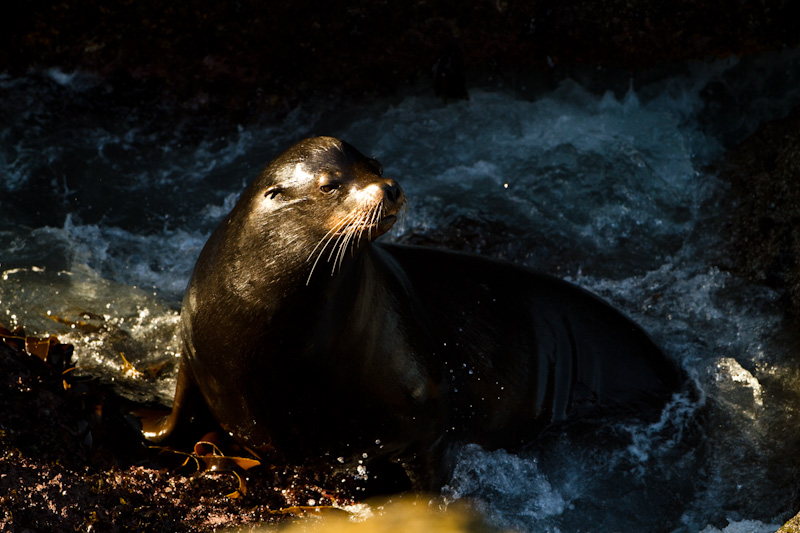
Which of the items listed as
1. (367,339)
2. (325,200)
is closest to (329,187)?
(325,200)

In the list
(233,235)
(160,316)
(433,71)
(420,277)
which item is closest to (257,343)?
(233,235)

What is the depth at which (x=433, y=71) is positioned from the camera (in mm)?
7160

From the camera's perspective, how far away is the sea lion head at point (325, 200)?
3.41 m

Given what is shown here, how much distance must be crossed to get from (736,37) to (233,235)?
5.03 meters

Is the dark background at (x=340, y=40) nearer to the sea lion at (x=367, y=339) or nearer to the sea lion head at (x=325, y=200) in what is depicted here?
the sea lion at (x=367, y=339)

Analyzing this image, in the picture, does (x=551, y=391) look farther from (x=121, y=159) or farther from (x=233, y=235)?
(x=121, y=159)

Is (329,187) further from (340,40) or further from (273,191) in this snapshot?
(340,40)

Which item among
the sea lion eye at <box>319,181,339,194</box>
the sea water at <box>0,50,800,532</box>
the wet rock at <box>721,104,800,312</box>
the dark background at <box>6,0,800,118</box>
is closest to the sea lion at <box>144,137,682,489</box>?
the sea lion eye at <box>319,181,339,194</box>

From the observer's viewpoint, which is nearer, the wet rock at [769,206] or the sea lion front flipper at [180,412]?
the sea lion front flipper at [180,412]

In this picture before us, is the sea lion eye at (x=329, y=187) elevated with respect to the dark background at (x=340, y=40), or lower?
lower

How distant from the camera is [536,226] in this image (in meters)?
6.53

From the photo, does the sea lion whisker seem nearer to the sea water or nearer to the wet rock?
the sea water

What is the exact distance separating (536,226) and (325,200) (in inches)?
129

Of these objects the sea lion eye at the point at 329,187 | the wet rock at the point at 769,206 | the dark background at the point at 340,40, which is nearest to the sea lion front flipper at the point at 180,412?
the sea lion eye at the point at 329,187
